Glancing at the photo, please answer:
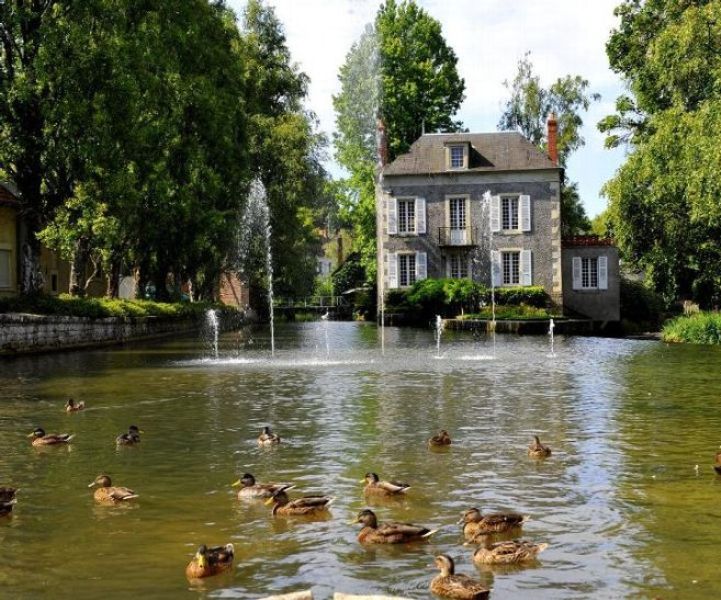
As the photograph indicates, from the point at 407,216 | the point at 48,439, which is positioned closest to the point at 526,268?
the point at 407,216

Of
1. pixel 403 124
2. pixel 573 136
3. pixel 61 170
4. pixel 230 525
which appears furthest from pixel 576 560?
pixel 573 136

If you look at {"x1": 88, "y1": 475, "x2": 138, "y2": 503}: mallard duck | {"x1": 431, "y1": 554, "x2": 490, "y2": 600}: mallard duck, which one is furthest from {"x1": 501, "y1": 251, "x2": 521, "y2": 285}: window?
{"x1": 431, "y1": 554, "x2": 490, "y2": 600}: mallard duck

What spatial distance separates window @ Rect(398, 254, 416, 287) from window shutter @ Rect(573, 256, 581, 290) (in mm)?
10020

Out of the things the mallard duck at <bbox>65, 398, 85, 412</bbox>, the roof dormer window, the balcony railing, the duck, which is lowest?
the duck

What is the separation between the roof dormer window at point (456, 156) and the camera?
58.8 meters

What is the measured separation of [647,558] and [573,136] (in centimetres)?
6863

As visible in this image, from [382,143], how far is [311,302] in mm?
30056

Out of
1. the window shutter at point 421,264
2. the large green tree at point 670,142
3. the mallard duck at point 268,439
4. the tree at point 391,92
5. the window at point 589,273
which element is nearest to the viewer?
the mallard duck at point 268,439

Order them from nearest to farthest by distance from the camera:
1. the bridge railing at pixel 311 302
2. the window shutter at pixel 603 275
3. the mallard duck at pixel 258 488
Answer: the mallard duck at pixel 258 488 → the window shutter at pixel 603 275 → the bridge railing at pixel 311 302

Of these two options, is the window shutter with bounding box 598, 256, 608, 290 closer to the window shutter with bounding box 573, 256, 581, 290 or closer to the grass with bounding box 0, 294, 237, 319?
the window shutter with bounding box 573, 256, 581, 290

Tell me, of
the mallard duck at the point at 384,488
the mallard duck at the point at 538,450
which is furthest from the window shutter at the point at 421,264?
the mallard duck at the point at 384,488

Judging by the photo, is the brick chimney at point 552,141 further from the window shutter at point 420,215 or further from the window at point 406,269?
the window at point 406,269

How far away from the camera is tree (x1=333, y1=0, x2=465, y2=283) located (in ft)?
225

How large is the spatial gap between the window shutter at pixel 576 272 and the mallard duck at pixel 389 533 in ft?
173
